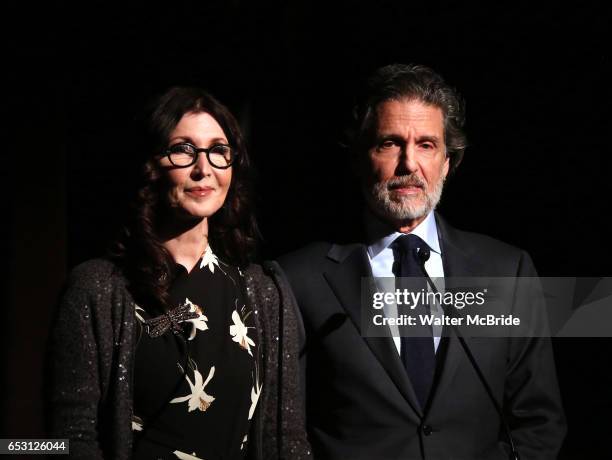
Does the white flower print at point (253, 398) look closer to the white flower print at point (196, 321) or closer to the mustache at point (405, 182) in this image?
the white flower print at point (196, 321)

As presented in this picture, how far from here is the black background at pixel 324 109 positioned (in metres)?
2.06

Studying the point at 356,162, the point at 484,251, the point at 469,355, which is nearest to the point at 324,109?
the point at 356,162

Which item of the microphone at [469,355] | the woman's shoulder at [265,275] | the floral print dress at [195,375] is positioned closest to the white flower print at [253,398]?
the floral print dress at [195,375]

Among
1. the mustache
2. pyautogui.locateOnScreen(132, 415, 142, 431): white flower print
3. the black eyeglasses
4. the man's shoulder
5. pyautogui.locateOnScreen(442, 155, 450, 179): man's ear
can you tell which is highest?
pyautogui.locateOnScreen(442, 155, 450, 179): man's ear

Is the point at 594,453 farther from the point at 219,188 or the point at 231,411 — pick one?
the point at 219,188

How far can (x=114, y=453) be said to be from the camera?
1504 millimetres

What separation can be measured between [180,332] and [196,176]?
36 cm

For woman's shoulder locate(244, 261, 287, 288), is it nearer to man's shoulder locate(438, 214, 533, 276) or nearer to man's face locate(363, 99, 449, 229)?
man's face locate(363, 99, 449, 229)

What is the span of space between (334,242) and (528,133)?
717 millimetres

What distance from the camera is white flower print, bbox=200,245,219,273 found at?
1.73 metres

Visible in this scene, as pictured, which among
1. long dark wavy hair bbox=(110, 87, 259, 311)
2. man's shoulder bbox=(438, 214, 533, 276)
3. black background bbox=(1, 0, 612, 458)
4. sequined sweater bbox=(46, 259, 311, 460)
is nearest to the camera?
sequined sweater bbox=(46, 259, 311, 460)

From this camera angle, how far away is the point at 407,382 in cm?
169

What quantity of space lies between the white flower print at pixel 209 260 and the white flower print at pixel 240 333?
12 centimetres

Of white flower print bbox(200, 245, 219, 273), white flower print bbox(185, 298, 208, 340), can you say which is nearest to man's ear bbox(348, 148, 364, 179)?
white flower print bbox(200, 245, 219, 273)
